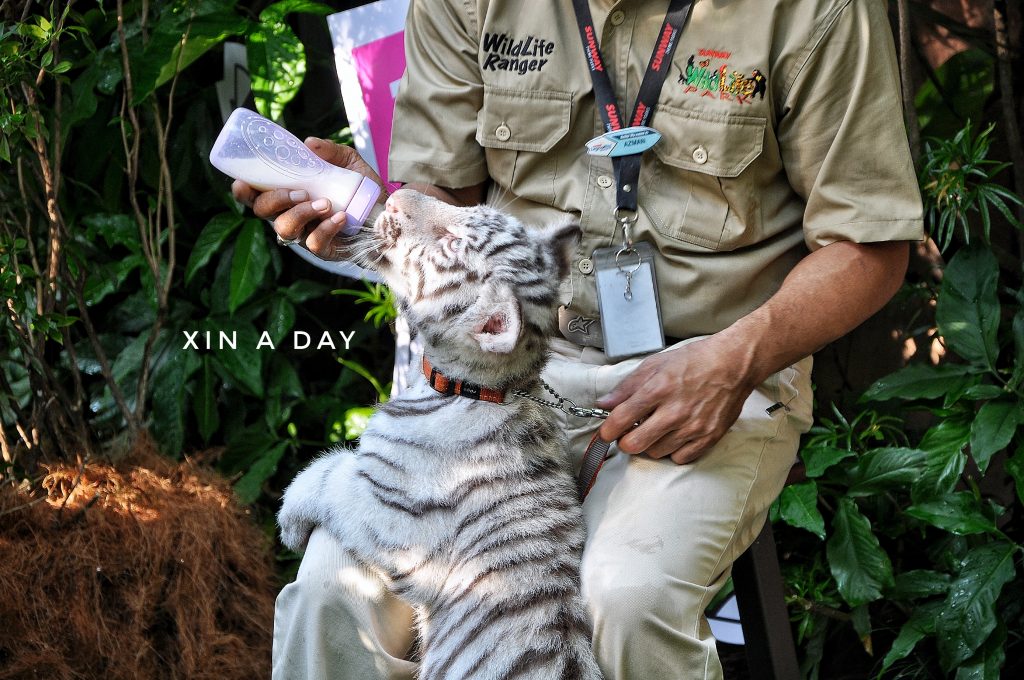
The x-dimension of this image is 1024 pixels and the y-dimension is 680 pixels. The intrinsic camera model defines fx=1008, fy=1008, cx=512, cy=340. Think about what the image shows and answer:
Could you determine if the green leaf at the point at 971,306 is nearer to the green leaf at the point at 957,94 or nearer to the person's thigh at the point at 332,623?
the green leaf at the point at 957,94

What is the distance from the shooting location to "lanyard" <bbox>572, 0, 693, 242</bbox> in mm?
2023

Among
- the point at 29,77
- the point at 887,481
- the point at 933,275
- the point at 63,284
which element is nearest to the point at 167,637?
the point at 63,284

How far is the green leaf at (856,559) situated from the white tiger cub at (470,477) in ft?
3.34

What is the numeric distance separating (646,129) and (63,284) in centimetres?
182

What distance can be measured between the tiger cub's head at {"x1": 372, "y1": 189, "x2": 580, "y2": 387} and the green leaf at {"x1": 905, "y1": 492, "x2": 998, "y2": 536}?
1.15 metres

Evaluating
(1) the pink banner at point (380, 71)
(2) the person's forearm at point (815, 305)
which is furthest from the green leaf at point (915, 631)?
(1) the pink banner at point (380, 71)

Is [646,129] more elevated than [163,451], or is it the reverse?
[646,129]

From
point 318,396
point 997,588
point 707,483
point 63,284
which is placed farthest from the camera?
point 318,396

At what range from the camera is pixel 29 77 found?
2.61m

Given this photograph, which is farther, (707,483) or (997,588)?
(997,588)

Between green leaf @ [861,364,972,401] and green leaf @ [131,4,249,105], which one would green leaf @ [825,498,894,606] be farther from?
green leaf @ [131,4,249,105]

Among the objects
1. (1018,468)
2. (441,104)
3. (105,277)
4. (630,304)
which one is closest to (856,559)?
(1018,468)

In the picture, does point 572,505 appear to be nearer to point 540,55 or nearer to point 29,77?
point 540,55

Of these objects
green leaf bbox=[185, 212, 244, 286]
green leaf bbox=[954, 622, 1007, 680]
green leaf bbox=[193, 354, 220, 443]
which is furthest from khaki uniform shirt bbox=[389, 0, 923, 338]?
green leaf bbox=[193, 354, 220, 443]
